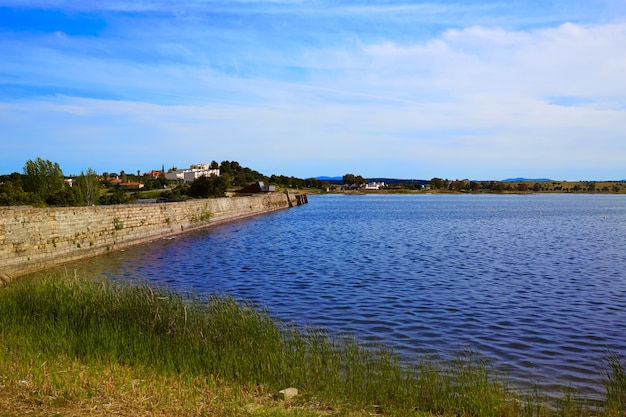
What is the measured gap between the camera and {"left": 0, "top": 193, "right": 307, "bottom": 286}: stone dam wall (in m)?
22.5

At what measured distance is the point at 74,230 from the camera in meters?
28.2

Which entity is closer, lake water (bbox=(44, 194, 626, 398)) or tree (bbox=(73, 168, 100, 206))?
lake water (bbox=(44, 194, 626, 398))

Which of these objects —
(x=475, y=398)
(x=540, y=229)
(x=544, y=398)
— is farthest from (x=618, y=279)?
(x=540, y=229)

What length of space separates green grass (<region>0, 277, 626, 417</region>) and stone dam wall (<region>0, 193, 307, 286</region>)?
10.1 meters

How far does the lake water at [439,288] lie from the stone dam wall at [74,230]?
1.43 meters

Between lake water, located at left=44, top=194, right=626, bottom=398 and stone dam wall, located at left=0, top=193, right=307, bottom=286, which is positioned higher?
stone dam wall, located at left=0, top=193, right=307, bottom=286

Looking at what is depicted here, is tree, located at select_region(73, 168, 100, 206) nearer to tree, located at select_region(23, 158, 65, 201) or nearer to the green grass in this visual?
tree, located at select_region(23, 158, 65, 201)

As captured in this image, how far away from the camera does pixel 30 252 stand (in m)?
23.5

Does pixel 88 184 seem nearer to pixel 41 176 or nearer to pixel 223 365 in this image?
pixel 41 176

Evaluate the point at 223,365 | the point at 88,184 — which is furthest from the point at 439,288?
the point at 88,184

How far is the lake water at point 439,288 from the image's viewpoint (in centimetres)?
1223

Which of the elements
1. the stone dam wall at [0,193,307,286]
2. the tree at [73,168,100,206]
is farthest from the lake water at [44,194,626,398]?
the tree at [73,168,100,206]

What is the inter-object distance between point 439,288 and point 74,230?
18.9 meters

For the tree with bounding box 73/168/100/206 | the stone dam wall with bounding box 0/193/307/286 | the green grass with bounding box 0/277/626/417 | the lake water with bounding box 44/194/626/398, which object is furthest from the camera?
the tree with bounding box 73/168/100/206
